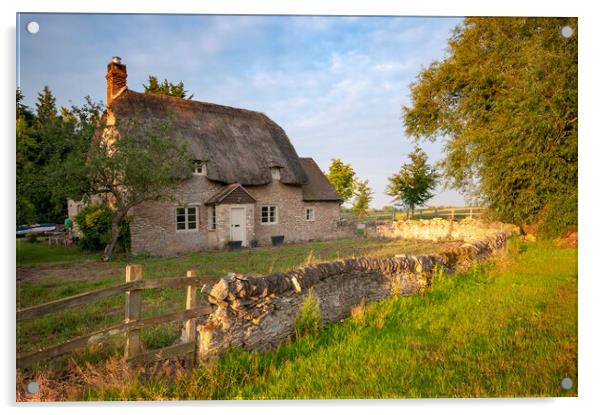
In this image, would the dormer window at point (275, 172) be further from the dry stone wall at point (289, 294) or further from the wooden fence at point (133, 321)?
the wooden fence at point (133, 321)

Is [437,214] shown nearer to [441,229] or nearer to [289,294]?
[441,229]

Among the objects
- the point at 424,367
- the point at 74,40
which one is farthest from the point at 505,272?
the point at 74,40

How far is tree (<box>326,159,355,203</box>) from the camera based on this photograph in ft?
14.5

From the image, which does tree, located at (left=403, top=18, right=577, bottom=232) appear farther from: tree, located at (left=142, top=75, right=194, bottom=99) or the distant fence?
tree, located at (left=142, top=75, right=194, bottom=99)

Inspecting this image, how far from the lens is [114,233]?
6.38 meters

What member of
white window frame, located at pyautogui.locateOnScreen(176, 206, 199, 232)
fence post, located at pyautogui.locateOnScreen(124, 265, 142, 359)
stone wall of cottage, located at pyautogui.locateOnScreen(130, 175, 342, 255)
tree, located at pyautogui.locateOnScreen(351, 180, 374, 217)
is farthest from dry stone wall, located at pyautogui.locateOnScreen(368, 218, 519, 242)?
fence post, located at pyautogui.locateOnScreen(124, 265, 142, 359)

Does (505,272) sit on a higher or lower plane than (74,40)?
lower

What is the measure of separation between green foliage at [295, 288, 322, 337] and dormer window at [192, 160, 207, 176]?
4.92 m

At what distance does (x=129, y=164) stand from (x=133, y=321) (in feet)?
18.6

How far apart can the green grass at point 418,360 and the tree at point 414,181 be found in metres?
1.56

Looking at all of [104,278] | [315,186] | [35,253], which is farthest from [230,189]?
[35,253]

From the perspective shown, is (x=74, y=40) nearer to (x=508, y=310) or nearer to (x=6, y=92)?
(x=6, y=92)

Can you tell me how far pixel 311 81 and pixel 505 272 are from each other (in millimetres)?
4654

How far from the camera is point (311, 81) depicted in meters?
3.95
